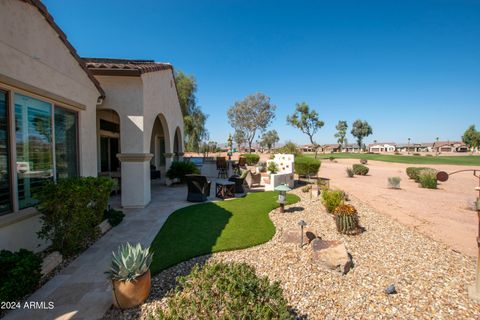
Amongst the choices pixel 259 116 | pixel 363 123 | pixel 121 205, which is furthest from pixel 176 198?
pixel 363 123

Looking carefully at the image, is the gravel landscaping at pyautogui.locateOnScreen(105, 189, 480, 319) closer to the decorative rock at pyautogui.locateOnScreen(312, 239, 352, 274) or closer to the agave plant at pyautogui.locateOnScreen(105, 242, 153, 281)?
the decorative rock at pyautogui.locateOnScreen(312, 239, 352, 274)

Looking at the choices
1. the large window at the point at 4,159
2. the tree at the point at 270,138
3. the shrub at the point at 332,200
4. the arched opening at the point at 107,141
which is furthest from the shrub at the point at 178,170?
Result: the tree at the point at 270,138

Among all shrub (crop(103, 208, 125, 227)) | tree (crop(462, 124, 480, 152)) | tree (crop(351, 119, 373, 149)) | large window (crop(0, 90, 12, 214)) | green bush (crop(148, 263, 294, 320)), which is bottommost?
shrub (crop(103, 208, 125, 227))

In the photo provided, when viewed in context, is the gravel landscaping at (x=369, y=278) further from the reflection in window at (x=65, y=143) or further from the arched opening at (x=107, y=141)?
the arched opening at (x=107, y=141)

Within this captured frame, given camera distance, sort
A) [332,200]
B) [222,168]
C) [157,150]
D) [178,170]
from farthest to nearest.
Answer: [222,168]
[157,150]
[178,170]
[332,200]

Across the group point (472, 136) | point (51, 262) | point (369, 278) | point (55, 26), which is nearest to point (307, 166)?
point (369, 278)

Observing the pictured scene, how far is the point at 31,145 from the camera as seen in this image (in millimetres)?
4500

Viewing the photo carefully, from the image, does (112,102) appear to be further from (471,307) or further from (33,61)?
(471,307)

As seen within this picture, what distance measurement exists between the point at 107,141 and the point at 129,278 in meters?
11.1

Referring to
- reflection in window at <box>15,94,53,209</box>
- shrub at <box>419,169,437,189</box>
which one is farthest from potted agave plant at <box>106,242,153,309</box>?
shrub at <box>419,169,437,189</box>

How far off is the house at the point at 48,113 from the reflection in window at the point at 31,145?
0.06 feet

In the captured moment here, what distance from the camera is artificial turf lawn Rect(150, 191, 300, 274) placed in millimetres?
4773

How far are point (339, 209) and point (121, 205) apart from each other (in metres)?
7.49

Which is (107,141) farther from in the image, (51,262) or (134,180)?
(51,262)
